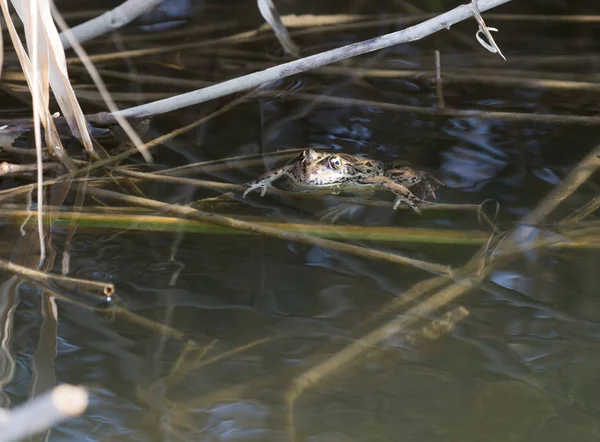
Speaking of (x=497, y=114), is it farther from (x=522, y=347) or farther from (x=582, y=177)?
(x=522, y=347)

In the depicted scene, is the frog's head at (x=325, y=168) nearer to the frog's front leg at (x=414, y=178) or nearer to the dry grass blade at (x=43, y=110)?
the frog's front leg at (x=414, y=178)

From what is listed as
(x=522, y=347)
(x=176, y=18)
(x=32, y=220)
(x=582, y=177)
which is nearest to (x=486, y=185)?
(x=582, y=177)

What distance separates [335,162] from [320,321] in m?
1.18

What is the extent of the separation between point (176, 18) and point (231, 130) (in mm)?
2050

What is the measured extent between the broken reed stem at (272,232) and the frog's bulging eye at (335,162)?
65 centimetres

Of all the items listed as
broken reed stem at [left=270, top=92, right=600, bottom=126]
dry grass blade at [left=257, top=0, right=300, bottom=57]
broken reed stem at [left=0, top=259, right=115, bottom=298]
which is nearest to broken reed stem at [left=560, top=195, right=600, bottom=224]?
broken reed stem at [left=270, top=92, right=600, bottom=126]

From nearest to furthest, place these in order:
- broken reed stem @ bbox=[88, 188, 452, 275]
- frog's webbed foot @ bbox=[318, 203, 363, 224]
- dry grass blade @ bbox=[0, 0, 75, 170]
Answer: dry grass blade @ bbox=[0, 0, 75, 170] → broken reed stem @ bbox=[88, 188, 452, 275] → frog's webbed foot @ bbox=[318, 203, 363, 224]

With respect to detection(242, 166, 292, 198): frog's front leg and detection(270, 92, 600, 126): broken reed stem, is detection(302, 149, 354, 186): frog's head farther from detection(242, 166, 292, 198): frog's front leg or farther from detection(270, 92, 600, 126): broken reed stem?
detection(270, 92, 600, 126): broken reed stem

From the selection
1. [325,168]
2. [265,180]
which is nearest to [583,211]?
[325,168]

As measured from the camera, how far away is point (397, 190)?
10.7ft

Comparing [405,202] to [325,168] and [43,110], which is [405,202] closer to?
[325,168]

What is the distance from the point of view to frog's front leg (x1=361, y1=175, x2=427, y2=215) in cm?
317

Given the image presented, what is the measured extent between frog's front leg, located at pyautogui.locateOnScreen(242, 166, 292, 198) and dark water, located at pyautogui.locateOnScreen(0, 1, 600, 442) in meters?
0.08

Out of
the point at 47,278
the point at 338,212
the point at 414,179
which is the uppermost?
the point at 414,179
